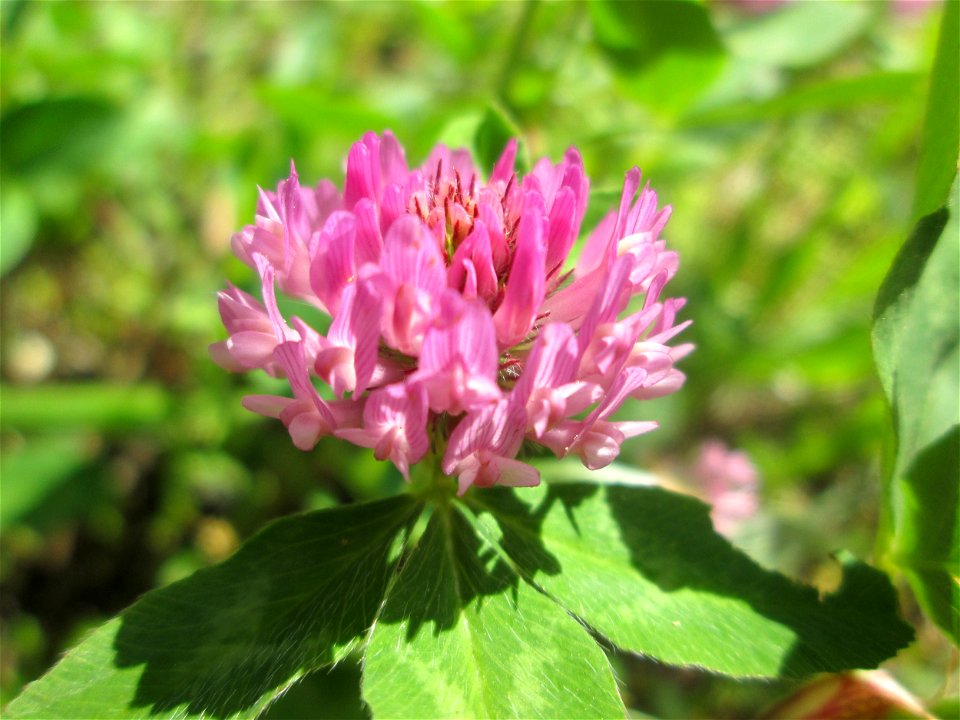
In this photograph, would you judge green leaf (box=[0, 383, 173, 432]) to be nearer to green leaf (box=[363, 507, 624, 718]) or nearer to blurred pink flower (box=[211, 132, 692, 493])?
blurred pink flower (box=[211, 132, 692, 493])

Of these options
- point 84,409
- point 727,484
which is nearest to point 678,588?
point 727,484

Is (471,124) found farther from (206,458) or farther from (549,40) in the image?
(206,458)

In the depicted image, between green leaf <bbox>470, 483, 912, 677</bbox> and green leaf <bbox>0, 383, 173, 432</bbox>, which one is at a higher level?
green leaf <bbox>0, 383, 173, 432</bbox>

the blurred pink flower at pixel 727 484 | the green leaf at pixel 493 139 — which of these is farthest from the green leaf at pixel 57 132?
the blurred pink flower at pixel 727 484

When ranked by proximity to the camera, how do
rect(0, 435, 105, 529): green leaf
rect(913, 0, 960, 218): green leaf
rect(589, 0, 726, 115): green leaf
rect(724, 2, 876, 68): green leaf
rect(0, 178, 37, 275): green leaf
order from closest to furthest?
rect(913, 0, 960, 218): green leaf, rect(589, 0, 726, 115): green leaf, rect(0, 178, 37, 275): green leaf, rect(0, 435, 105, 529): green leaf, rect(724, 2, 876, 68): green leaf

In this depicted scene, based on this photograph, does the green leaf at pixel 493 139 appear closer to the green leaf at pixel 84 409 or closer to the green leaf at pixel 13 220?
the green leaf at pixel 13 220

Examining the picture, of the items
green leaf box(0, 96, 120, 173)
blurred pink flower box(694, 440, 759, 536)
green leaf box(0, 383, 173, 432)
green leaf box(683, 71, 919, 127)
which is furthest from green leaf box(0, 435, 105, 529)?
green leaf box(683, 71, 919, 127)

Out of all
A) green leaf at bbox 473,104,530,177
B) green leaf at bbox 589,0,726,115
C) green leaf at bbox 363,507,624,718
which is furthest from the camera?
green leaf at bbox 589,0,726,115

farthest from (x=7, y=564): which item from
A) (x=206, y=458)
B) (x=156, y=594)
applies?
(x=156, y=594)
